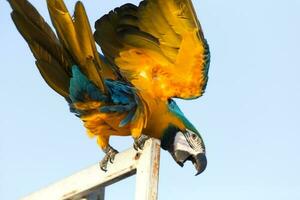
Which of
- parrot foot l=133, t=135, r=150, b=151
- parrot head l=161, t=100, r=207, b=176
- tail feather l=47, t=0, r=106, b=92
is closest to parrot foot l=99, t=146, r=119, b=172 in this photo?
parrot foot l=133, t=135, r=150, b=151

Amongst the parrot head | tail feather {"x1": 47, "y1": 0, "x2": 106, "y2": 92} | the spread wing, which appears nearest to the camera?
tail feather {"x1": 47, "y1": 0, "x2": 106, "y2": 92}

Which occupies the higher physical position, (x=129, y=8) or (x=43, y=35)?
(x=129, y=8)

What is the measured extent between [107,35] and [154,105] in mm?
530

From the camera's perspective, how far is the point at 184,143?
13.0 feet

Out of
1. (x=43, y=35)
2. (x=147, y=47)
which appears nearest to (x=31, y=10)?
(x=43, y=35)

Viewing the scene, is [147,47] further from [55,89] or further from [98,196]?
[98,196]

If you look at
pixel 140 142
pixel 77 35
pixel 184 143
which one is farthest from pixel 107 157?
pixel 77 35

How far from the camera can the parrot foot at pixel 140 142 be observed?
344cm

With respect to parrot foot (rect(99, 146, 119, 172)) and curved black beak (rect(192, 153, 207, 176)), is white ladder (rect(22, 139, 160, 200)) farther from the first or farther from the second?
curved black beak (rect(192, 153, 207, 176))

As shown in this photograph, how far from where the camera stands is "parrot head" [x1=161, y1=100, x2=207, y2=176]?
393cm

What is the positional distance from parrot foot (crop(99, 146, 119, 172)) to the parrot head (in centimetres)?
24

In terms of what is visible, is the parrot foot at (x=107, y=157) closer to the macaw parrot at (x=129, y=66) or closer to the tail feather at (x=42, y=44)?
the macaw parrot at (x=129, y=66)

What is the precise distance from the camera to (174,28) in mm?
4160

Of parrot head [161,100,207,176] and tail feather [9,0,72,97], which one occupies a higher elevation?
tail feather [9,0,72,97]
